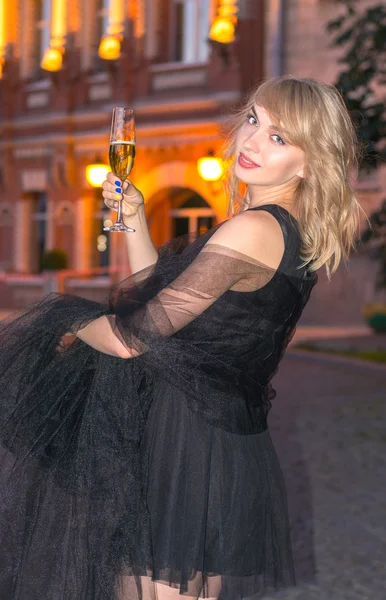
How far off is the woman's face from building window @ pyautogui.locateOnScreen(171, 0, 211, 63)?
1986 centimetres

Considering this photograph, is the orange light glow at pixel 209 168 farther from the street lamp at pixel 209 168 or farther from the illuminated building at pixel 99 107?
the illuminated building at pixel 99 107

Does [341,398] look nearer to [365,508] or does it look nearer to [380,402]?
[380,402]

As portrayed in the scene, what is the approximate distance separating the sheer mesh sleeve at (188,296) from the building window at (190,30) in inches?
791

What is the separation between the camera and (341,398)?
37.1 ft

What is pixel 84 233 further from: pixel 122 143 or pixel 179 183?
pixel 122 143

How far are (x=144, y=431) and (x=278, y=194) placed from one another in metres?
0.69

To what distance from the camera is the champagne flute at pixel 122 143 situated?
313 cm

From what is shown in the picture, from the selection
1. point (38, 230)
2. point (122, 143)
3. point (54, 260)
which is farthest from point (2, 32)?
point (122, 143)

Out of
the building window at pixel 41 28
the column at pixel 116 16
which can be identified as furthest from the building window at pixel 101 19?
the building window at pixel 41 28

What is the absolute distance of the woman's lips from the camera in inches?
112

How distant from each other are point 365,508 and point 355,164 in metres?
3.79

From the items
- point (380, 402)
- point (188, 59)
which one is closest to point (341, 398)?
point (380, 402)

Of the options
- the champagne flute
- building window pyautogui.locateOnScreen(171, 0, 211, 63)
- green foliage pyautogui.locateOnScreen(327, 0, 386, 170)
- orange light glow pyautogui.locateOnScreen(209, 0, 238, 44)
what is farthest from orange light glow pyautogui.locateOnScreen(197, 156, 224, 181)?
the champagne flute

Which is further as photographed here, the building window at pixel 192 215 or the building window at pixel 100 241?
the building window at pixel 100 241
